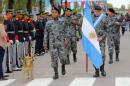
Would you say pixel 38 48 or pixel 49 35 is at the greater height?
pixel 49 35

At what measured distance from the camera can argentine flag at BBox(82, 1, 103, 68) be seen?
50.9 feet

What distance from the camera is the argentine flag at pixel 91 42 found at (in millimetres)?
15500

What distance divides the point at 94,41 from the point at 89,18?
80 centimetres

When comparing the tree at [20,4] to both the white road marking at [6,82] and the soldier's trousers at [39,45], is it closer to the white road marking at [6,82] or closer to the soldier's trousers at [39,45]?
the soldier's trousers at [39,45]

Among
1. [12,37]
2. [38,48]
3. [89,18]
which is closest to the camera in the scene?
[89,18]

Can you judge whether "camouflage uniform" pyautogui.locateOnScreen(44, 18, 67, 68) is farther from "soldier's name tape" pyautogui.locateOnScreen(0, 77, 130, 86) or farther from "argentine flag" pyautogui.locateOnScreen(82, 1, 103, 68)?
"argentine flag" pyautogui.locateOnScreen(82, 1, 103, 68)

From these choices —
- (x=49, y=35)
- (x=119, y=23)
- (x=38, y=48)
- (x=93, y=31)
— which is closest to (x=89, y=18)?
(x=93, y=31)

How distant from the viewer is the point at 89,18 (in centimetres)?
1616

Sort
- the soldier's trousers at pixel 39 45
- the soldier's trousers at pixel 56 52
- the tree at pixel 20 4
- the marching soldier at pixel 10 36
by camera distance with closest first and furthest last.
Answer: the soldier's trousers at pixel 56 52, the marching soldier at pixel 10 36, the soldier's trousers at pixel 39 45, the tree at pixel 20 4

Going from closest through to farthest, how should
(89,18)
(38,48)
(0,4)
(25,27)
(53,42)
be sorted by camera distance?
(53,42), (89,18), (25,27), (38,48), (0,4)

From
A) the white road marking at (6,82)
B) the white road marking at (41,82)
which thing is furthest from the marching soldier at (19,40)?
the white road marking at (41,82)

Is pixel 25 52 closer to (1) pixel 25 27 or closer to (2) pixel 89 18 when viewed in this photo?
(1) pixel 25 27

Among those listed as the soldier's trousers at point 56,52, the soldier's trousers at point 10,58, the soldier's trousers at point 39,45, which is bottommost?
the soldier's trousers at point 39,45

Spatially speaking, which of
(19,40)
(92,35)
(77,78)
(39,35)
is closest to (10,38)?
(19,40)
